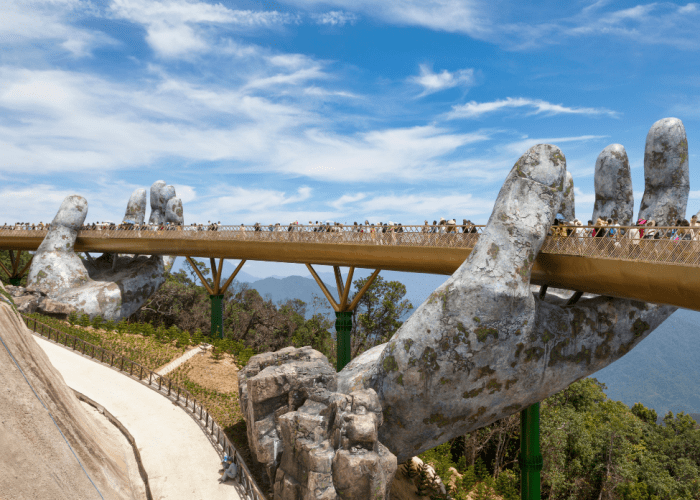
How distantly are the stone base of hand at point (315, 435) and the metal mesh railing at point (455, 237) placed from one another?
6.51m

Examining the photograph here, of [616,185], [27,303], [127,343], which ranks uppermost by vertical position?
[616,185]

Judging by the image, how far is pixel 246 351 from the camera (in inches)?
1152

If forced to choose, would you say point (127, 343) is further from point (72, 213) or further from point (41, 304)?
point (72, 213)

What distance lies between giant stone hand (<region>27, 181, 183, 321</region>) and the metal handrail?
475 cm

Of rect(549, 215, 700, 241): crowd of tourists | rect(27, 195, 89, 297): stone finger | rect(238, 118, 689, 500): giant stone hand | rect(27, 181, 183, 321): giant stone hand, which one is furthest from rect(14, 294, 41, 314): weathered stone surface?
rect(549, 215, 700, 241): crowd of tourists

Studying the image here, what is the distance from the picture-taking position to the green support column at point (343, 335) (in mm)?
24359

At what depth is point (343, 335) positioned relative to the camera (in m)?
24.7

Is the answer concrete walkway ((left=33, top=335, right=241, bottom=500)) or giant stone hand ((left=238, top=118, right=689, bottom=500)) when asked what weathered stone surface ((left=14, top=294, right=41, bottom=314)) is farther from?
giant stone hand ((left=238, top=118, right=689, bottom=500))

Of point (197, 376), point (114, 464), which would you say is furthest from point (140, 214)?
point (114, 464)

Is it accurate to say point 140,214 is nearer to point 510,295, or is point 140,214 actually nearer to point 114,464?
point 114,464

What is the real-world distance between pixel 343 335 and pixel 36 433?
1662cm

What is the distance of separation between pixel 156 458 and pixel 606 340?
14800 millimetres

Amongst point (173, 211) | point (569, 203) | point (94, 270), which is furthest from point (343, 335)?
point (94, 270)

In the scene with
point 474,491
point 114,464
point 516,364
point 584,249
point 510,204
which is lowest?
point 474,491
